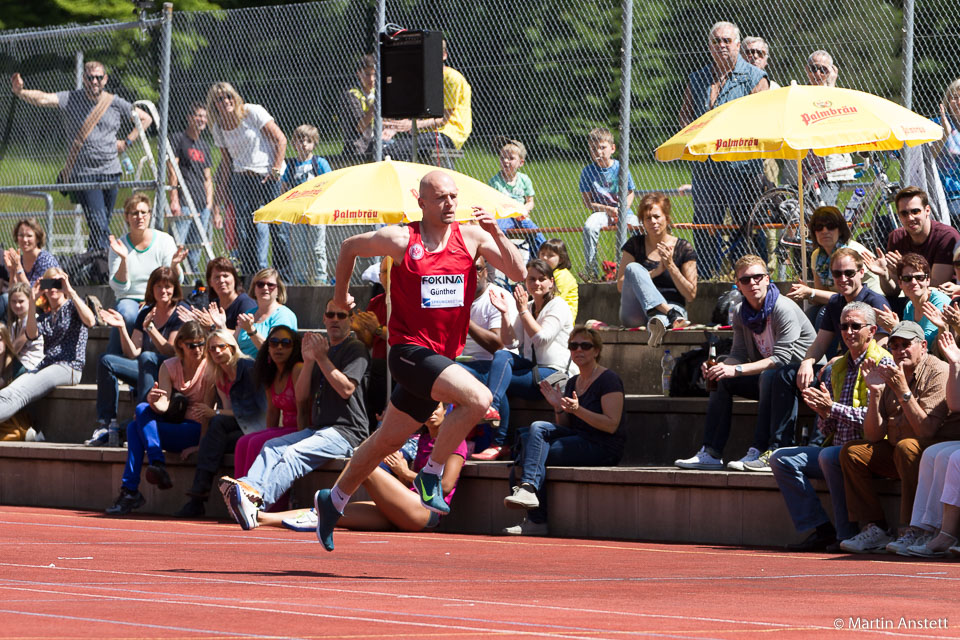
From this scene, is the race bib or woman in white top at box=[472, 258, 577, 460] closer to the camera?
the race bib

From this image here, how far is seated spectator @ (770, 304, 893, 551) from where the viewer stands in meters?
10.5

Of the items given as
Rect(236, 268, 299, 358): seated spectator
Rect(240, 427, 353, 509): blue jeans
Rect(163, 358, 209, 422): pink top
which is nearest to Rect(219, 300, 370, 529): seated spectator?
Rect(240, 427, 353, 509): blue jeans

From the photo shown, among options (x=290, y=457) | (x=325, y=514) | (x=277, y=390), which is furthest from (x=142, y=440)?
(x=325, y=514)

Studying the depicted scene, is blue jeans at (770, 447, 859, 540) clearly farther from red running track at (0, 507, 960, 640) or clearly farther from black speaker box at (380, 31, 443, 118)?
black speaker box at (380, 31, 443, 118)

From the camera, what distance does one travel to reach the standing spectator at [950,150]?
12844mm

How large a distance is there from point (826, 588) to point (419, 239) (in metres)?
2.79

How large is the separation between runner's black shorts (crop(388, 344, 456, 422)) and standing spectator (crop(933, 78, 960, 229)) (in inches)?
232

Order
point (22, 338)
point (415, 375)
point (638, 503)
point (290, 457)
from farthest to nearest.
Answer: point (22, 338) → point (290, 457) → point (638, 503) → point (415, 375)

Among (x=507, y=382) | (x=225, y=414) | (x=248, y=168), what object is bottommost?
(x=225, y=414)

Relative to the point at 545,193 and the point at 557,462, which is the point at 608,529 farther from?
the point at 545,193

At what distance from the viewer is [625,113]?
47.2 ft

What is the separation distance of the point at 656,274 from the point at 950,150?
253 cm

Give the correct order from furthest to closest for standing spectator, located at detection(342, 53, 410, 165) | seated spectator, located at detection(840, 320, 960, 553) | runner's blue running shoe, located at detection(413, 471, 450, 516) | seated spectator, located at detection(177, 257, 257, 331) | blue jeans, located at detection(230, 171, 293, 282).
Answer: blue jeans, located at detection(230, 171, 293, 282), standing spectator, located at detection(342, 53, 410, 165), seated spectator, located at detection(177, 257, 257, 331), seated spectator, located at detection(840, 320, 960, 553), runner's blue running shoe, located at detection(413, 471, 450, 516)

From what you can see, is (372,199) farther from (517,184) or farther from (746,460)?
(746,460)
